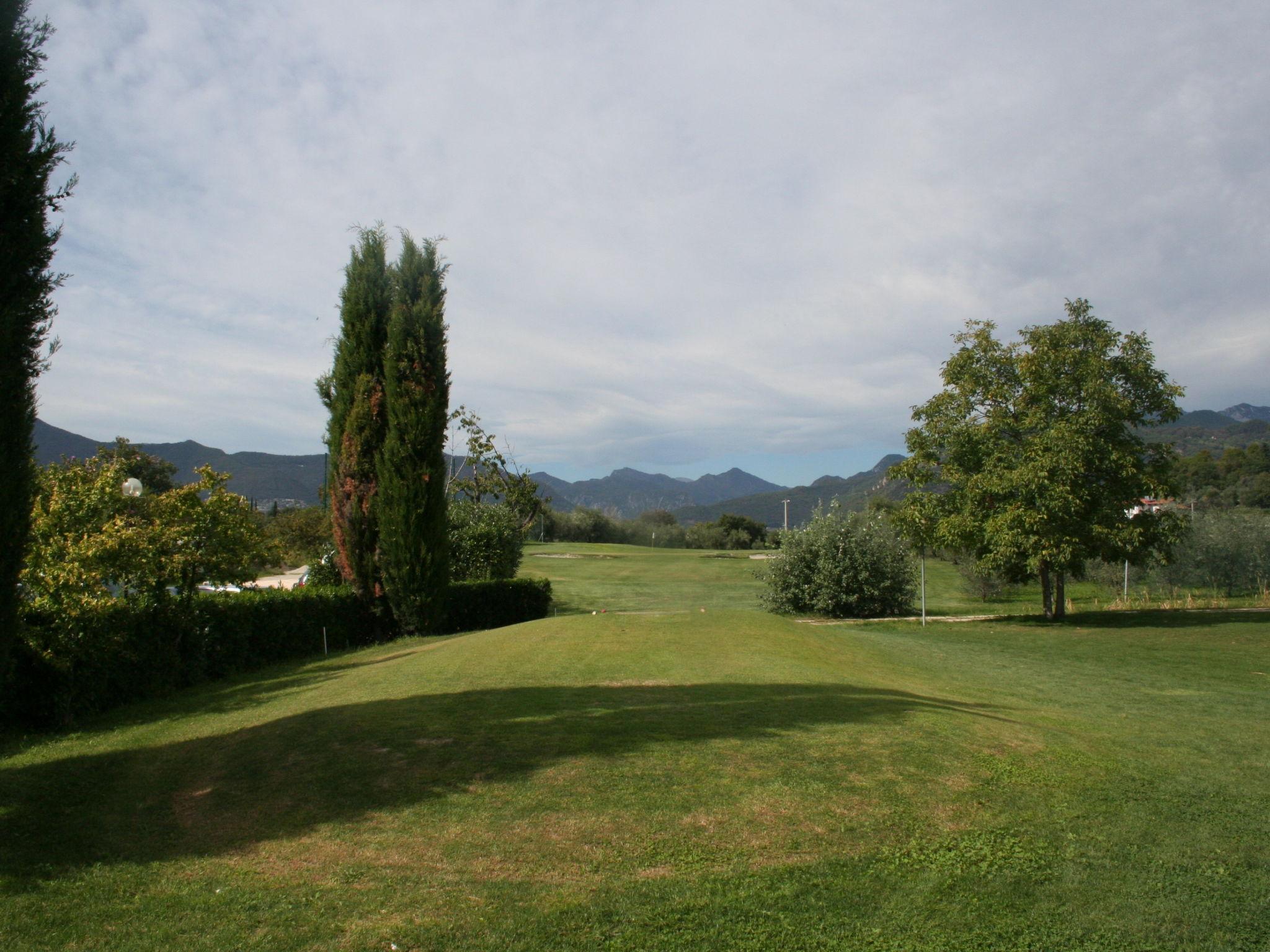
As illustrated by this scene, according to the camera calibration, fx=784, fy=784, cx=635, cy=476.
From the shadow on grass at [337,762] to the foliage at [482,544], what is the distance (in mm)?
17980

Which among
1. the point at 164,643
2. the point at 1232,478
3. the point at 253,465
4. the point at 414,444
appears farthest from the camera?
the point at 253,465

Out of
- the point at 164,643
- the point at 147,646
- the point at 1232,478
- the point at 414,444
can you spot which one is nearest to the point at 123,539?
the point at 147,646

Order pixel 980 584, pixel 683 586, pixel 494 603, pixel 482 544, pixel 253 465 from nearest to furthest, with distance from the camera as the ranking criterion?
pixel 494 603
pixel 482 544
pixel 980 584
pixel 683 586
pixel 253 465

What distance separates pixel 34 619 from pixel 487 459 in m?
25.6

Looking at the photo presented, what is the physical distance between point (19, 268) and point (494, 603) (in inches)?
751

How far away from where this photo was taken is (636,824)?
4945 mm

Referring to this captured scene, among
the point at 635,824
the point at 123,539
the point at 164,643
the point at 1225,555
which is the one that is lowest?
the point at 164,643

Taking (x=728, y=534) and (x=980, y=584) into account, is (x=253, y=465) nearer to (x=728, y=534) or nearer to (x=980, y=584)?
(x=728, y=534)

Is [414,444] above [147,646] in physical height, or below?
above

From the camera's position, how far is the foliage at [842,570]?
2634 centimetres

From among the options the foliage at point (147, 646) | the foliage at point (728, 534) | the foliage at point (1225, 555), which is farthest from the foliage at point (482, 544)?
the foliage at point (728, 534)

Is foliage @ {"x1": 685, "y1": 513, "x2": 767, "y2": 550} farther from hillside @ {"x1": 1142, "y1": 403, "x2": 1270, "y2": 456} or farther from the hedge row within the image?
the hedge row

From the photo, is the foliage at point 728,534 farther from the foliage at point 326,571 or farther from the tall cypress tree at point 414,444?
the tall cypress tree at point 414,444

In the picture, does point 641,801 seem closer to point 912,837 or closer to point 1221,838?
point 912,837
